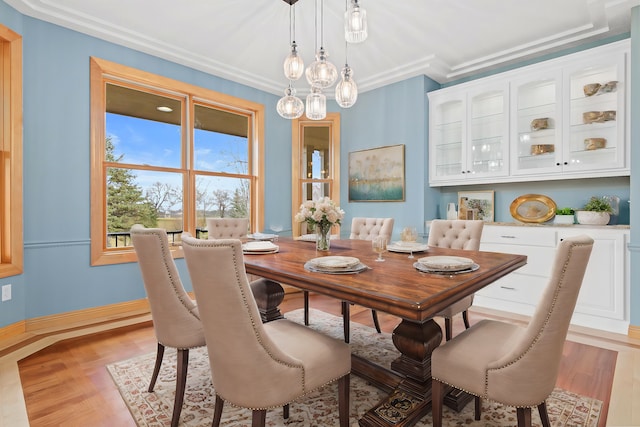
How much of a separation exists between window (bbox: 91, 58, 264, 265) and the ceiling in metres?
0.42

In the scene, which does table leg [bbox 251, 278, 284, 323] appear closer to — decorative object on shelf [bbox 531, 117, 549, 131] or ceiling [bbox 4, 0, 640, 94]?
ceiling [bbox 4, 0, 640, 94]

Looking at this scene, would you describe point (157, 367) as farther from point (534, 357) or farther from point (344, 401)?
point (534, 357)

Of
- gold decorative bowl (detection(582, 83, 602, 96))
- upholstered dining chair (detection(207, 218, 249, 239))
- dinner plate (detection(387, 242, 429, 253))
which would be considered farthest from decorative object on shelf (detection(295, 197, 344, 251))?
gold decorative bowl (detection(582, 83, 602, 96))

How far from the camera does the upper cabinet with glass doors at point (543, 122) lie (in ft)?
10.1

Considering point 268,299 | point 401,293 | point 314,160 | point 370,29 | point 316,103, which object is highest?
point 370,29

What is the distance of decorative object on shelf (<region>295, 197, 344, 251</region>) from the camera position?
2143 millimetres

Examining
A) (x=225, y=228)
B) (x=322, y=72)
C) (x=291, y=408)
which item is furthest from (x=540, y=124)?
(x=291, y=408)

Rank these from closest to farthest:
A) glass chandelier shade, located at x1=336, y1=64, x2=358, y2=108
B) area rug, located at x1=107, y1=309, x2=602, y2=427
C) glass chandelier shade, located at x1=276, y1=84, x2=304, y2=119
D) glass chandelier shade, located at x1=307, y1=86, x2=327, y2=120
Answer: area rug, located at x1=107, y1=309, x2=602, y2=427
glass chandelier shade, located at x1=336, y1=64, x2=358, y2=108
glass chandelier shade, located at x1=307, y1=86, x2=327, y2=120
glass chandelier shade, located at x1=276, y1=84, x2=304, y2=119

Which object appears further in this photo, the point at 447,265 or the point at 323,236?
the point at 323,236

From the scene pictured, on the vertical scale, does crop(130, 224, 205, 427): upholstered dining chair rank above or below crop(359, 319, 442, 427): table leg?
above

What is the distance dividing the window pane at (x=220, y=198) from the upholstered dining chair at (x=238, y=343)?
122 inches

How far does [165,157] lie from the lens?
3900mm

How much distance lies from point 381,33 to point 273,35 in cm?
108

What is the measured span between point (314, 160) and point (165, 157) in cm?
205
